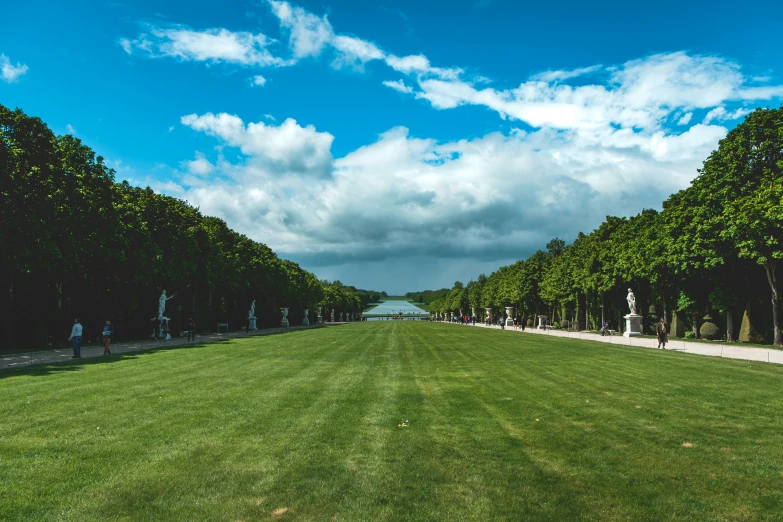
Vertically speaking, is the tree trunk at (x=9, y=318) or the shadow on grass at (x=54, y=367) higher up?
the tree trunk at (x=9, y=318)

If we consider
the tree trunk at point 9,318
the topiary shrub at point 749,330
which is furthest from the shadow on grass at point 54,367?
the topiary shrub at point 749,330

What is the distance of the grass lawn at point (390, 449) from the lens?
21.2 feet

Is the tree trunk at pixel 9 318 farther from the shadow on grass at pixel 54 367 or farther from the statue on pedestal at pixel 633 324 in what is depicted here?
the statue on pedestal at pixel 633 324

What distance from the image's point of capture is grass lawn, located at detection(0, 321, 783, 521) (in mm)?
6477

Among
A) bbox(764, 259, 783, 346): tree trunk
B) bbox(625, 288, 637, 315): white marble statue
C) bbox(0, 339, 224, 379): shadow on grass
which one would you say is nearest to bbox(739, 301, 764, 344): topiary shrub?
bbox(764, 259, 783, 346): tree trunk

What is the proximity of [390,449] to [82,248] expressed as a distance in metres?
32.7

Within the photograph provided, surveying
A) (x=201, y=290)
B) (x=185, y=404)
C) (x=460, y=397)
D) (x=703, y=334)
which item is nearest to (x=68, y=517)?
(x=185, y=404)

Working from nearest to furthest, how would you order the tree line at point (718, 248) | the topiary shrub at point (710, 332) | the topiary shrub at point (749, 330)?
the tree line at point (718, 248)
the topiary shrub at point (749, 330)
the topiary shrub at point (710, 332)

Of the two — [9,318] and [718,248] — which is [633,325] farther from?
[9,318]

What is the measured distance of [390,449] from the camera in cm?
887

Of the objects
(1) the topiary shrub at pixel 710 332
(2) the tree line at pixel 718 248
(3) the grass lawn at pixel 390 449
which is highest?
(2) the tree line at pixel 718 248

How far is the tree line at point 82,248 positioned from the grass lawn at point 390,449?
17727 mm

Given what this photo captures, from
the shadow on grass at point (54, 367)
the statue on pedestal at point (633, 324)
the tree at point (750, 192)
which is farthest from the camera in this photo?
the statue on pedestal at point (633, 324)

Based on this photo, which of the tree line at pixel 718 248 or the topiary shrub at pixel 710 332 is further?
the topiary shrub at pixel 710 332
